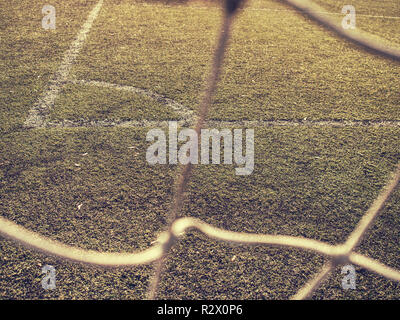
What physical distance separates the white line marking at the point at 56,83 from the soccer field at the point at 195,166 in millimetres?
21

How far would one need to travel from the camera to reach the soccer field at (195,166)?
2.83 metres

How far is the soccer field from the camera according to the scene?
2832 millimetres

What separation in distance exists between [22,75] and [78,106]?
101cm

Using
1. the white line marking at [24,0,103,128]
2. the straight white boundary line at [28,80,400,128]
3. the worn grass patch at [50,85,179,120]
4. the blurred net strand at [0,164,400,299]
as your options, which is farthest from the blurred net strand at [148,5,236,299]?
the white line marking at [24,0,103,128]

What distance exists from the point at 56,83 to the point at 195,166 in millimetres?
2140

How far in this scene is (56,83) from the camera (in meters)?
4.56

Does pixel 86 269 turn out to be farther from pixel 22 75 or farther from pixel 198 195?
pixel 22 75

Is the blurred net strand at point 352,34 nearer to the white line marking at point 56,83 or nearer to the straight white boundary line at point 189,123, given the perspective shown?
the straight white boundary line at point 189,123

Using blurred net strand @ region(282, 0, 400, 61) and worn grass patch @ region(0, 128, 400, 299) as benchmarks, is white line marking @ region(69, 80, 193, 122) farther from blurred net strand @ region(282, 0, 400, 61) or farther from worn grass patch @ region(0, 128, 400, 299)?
blurred net strand @ region(282, 0, 400, 61)

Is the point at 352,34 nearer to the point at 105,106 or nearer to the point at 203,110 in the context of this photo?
the point at 203,110

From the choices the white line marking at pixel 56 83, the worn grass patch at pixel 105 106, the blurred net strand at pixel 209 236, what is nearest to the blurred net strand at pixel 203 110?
the blurred net strand at pixel 209 236

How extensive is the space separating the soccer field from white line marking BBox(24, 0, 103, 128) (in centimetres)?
2

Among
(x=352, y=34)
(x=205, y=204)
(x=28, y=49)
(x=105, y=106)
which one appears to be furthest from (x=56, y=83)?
(x=352, y=34)

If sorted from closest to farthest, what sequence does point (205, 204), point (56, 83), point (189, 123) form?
point (205, 204)
point (189, 123)
point (56, 83)
